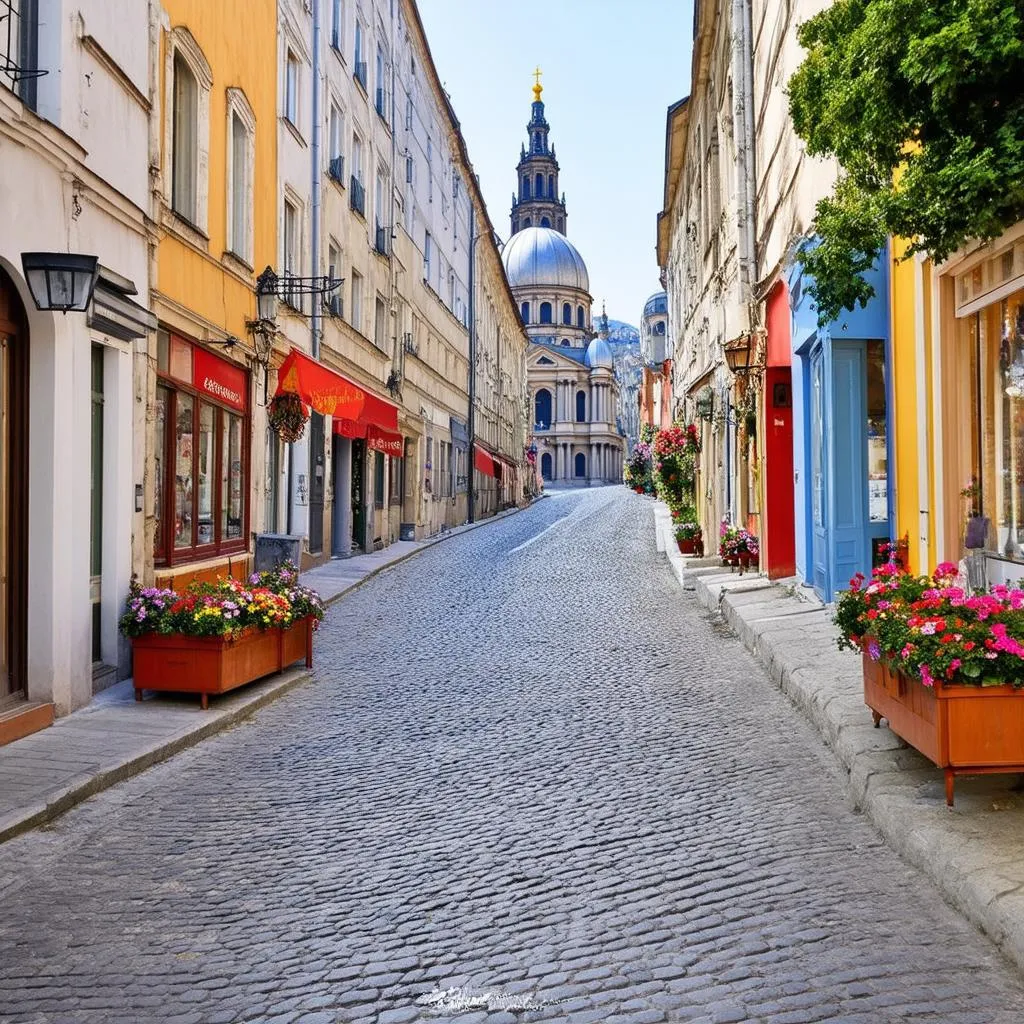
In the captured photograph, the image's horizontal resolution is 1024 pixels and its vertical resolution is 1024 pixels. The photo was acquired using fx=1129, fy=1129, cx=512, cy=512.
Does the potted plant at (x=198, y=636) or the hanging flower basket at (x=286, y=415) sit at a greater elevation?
the hanging flower basket at (x=286, y=415)

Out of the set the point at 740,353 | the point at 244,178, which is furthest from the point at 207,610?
the point at 740,353

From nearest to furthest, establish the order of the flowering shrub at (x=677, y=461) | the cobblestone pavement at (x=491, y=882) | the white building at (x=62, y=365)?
the cobblestone pavement at (x=491, y=882) < the white building at (x=62, y=365) < the flowering shrub at (x=677, y=461)

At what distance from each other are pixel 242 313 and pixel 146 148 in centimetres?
397

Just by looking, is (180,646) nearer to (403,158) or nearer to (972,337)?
(972,337)

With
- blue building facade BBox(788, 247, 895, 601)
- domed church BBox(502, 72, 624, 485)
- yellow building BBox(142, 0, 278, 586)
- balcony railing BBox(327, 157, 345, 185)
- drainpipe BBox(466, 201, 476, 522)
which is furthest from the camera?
domed church BBox(502, 72, 624, 485)

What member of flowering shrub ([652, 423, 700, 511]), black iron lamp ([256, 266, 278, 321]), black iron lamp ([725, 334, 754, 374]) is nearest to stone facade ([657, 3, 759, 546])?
black iron lamp ([725, 334, 754, 374])

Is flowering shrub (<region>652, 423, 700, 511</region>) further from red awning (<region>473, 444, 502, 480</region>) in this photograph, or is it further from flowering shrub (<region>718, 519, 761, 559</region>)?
red awning (<region>473, 444, 502, 480</region>)

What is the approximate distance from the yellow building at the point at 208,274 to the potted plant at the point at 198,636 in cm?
159

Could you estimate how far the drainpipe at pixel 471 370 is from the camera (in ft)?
128

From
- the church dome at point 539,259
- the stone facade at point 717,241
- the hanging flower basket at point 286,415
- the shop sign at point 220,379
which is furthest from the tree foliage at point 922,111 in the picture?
the church dome at point 539,259

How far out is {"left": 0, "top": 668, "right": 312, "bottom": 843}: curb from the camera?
5375 millimetres

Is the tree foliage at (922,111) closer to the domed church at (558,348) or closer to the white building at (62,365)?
the white building at (62,365)

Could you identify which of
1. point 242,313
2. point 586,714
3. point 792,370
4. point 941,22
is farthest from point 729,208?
point 941,22

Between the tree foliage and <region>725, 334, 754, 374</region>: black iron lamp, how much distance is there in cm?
914
